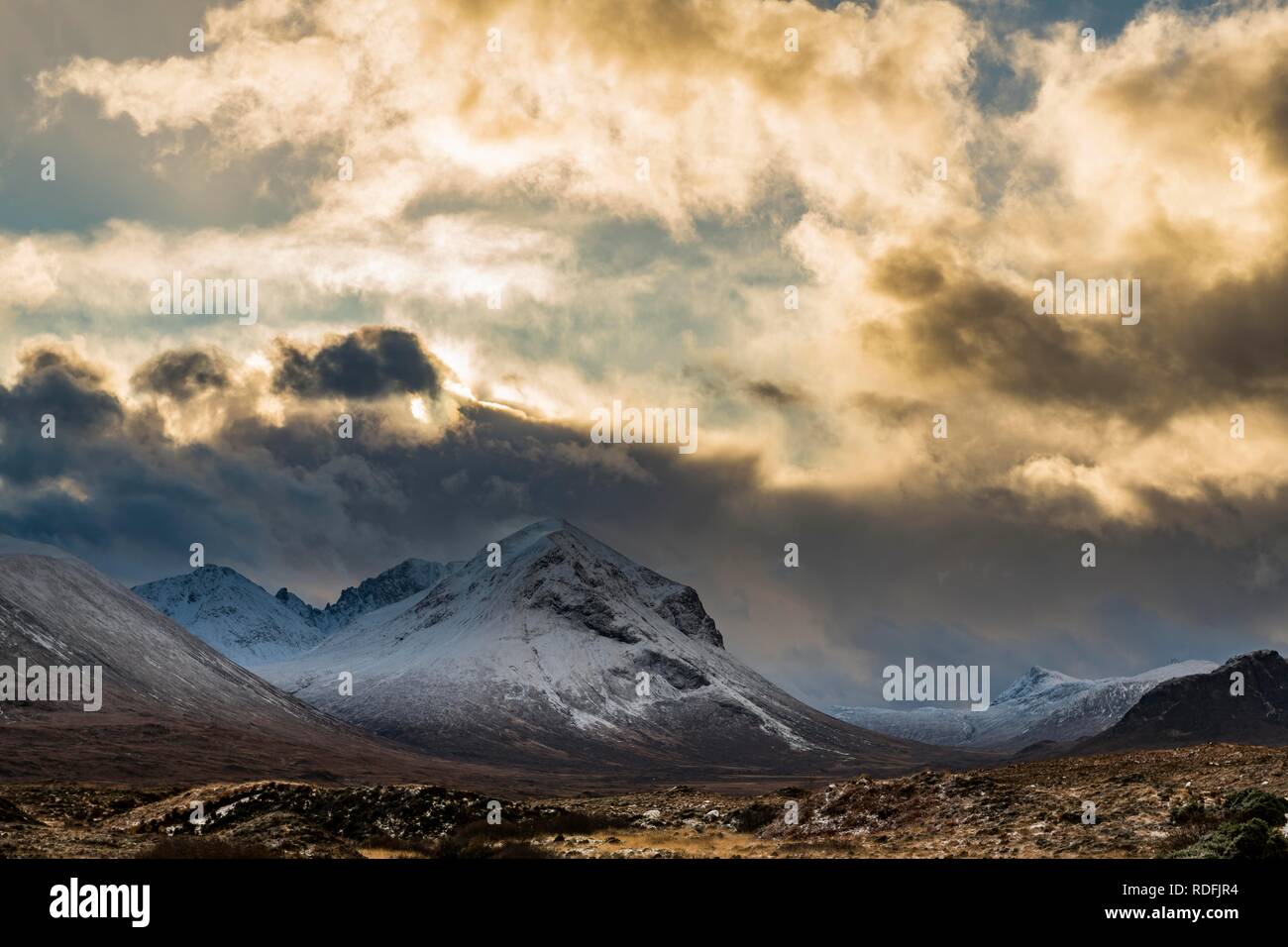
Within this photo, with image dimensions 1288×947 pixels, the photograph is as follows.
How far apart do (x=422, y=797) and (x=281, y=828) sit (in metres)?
9.77

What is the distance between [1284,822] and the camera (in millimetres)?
33281
